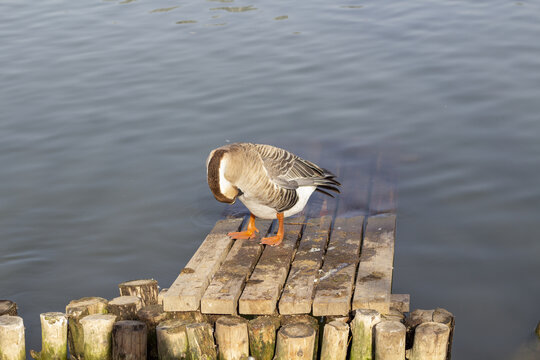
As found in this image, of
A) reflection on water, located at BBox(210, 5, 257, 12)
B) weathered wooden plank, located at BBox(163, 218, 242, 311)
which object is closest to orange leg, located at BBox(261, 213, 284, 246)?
weathered wooden plank, located at BBox(163, 218, 242, 311)

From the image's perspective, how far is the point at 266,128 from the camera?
33.9 feet

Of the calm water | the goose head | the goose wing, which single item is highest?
the goose head

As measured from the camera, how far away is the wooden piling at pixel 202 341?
195 inches

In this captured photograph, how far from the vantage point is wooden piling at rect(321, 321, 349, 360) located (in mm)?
4789

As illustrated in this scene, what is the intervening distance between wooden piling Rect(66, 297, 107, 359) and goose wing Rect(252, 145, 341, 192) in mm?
1714

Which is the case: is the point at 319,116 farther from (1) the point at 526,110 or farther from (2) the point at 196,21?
(2) the point at 196,21

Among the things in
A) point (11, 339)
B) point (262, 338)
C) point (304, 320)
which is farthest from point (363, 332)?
point (11, 339)

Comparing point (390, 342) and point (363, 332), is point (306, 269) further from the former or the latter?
point (390, 342)

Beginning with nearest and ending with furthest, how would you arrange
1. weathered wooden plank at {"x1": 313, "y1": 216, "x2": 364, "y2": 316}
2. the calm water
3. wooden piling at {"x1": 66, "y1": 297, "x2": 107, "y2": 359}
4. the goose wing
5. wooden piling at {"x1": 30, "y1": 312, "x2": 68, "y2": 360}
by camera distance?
weathered wooden plank at {"x1": 313, "y1": 216, "x2": 364, "y2": 316} → wooden piling at {"x1": 30, "y1": 312, "x2": 68, "y2": 360} → wooden piling at {"x1": 66, "y1": 297, "x2": 107, "y2": 359} → the goose wing → the calm water

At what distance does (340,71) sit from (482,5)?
4795 mm

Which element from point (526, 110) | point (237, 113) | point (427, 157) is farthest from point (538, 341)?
point (237, 113)

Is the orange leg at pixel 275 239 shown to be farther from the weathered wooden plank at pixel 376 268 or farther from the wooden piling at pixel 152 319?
the wooden piling at pixel 152 319

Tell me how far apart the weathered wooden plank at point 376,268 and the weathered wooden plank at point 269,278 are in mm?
577

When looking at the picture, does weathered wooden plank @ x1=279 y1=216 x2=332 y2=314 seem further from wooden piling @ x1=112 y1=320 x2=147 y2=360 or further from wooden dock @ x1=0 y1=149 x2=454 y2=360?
wooden piling @ x1=112 y1=320 x2=147 y2=360
